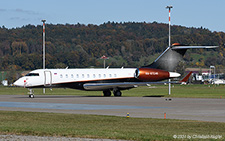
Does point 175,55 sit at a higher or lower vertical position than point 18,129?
higher

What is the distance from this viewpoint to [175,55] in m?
58.3

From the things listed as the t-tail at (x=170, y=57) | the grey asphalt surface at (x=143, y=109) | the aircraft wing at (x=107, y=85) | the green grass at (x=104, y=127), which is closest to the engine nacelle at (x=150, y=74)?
the t-tail at (x=170, y=57)

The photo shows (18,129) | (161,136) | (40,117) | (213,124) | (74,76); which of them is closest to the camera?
(161,136)

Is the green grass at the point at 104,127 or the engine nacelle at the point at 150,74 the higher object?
the engine nacelle at the point at 150,74

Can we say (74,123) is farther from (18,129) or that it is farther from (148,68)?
(148,68)

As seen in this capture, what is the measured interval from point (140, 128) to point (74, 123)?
4.19m

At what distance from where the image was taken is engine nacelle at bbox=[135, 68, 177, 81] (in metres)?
57.2

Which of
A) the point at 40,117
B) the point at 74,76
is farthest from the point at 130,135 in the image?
the point at 74,76

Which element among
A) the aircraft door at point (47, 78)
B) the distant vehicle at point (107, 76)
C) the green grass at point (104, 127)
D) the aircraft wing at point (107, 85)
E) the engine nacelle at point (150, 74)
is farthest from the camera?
the engine nacelle at point (150, 74)

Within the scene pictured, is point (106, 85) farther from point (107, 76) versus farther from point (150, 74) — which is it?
point (150, 74)

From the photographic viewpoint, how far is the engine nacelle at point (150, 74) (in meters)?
57.2

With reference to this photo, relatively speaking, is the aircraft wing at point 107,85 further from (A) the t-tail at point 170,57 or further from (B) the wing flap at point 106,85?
(A) the t-tail at point 170,57

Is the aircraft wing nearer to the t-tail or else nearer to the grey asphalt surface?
the t-tail

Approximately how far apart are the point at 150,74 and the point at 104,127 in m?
36.1
